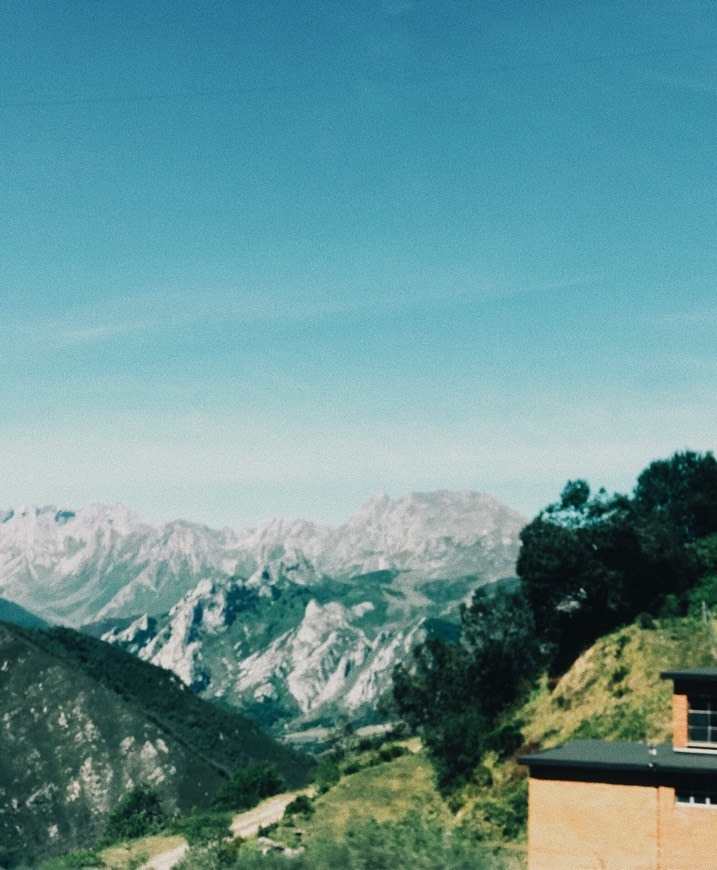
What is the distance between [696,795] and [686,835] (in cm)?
166

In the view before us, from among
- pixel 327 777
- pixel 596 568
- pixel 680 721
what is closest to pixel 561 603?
pixel 596 568

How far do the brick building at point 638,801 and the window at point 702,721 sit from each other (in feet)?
0.15

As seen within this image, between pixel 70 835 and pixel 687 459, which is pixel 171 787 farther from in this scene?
pixel 687 459

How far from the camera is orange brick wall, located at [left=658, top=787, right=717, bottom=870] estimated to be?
36812 millimetres

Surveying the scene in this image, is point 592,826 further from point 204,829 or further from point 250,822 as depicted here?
point 250,822

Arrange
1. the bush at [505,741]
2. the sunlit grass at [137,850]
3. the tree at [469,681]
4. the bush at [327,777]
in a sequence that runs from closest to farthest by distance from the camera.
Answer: the bush at [505,741]
the tree at [469,681]
the sunlit grass at [137,850]
the bush at [327,777]

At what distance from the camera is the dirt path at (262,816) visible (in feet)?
278

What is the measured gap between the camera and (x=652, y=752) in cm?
4066

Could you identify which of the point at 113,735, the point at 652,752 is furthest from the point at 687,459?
the point at 113,735

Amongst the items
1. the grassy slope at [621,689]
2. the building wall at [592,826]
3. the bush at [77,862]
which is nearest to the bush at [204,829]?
the bush at [77,862]

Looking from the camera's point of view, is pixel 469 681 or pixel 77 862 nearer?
pixel 77 862

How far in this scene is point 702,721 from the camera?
40312mm

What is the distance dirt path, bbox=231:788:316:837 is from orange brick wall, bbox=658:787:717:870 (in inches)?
1933

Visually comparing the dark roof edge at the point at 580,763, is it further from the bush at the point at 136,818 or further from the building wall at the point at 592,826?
the bush at the point at 136,818
